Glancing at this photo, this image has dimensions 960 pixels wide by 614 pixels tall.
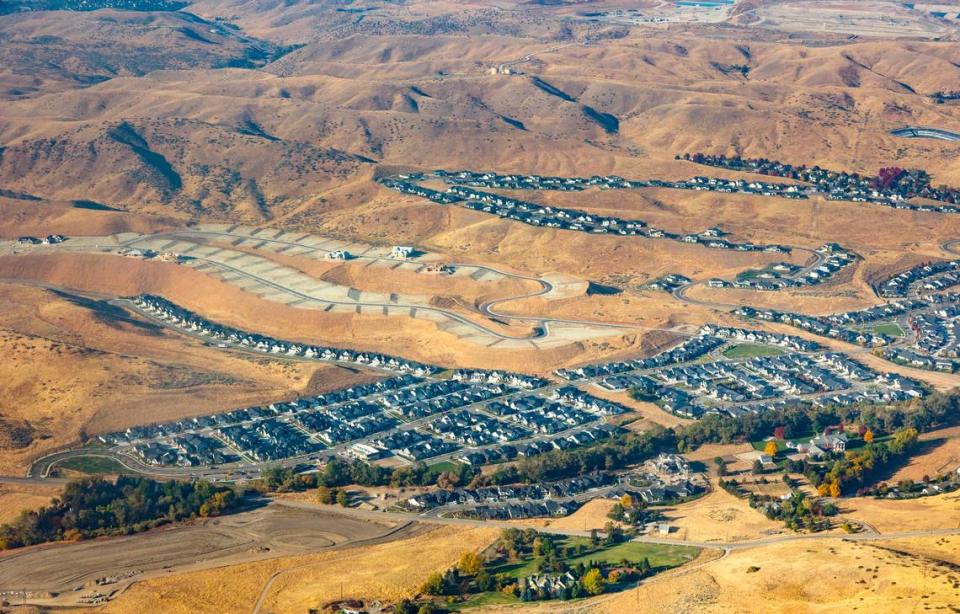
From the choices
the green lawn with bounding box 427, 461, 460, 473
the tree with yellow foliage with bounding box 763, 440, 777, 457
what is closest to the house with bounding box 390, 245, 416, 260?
the green lawn with bounding box 427, 461, 460, 473

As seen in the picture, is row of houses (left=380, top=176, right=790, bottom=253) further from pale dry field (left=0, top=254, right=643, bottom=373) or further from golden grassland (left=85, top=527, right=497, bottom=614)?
golden grassland (left=85, top=527, right=497, bottom=614)

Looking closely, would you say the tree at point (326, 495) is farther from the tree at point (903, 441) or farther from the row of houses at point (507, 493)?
the tree at point (903, 441)

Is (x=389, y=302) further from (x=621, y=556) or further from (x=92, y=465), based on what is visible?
(x=621, y=556)

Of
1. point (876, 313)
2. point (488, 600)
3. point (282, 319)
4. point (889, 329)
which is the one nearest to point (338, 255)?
point (282, 319)

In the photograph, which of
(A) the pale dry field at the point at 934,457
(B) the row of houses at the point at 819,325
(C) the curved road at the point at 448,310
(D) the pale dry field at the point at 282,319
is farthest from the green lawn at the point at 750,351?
(A) the pale dry field at the point at 934,457

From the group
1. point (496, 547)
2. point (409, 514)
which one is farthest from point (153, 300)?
point (496, 547)
